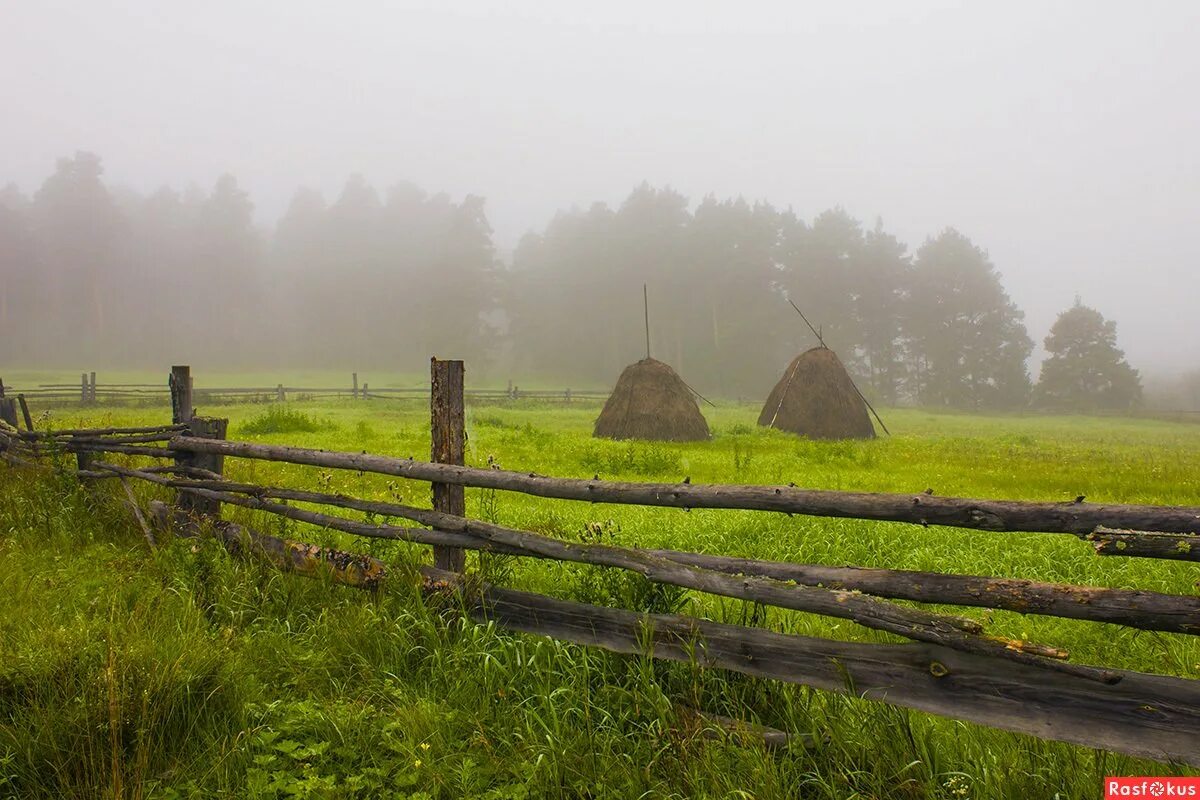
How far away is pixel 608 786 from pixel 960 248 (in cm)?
5806

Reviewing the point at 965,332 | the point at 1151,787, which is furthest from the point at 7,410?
the point at 965,332

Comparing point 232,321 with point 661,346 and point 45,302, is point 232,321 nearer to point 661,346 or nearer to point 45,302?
point 45,302

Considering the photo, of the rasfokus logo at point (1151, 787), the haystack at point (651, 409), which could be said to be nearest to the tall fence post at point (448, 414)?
the rasfokus logo at point (1151, 787)

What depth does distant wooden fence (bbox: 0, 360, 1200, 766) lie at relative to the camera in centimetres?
218

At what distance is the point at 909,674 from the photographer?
2516 millimetres

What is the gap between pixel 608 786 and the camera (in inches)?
97.1

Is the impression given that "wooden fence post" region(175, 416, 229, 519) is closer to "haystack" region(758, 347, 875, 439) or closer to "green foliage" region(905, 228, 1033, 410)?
"haystack" region(758, 347, 875, 439)

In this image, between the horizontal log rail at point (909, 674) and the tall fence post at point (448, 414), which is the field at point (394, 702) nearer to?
the horizontal log rail at point (909, 674)

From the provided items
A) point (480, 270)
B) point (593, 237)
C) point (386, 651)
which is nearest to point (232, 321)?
point (480, 270)

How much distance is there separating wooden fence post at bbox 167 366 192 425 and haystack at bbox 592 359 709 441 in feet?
42.2

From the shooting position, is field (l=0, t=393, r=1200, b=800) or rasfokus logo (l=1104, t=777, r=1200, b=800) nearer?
rasfokus logo (l=1104, t=777, r=1200, b=800)

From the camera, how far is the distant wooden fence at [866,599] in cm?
218

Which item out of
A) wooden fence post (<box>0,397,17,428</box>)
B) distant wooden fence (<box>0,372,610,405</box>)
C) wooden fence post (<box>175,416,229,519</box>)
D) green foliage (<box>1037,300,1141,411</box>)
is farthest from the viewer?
green foliage (<box>1037,300,1141,411</box>)

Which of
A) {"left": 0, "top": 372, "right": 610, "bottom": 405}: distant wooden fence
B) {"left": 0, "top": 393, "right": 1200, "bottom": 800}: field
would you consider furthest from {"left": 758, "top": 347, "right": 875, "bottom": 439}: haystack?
{"left": 0, "top": 372, "right": 610, "bottom": 405}: distant wooden fence
